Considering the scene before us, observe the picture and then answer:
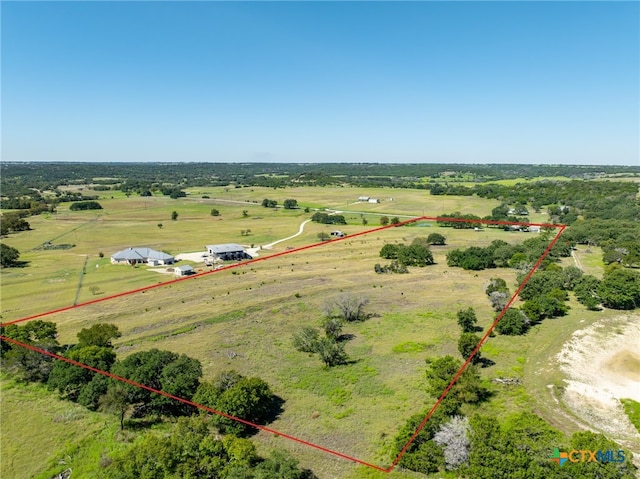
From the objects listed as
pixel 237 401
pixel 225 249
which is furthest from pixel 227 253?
pixel 237 401

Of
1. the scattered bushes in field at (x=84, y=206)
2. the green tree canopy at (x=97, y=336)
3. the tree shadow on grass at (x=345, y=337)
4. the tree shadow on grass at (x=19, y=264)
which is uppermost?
the scattered bushes in field at (x=84, y=206)

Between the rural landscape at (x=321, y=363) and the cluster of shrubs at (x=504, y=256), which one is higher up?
the cluster of shrubs at (x=504, y=256)

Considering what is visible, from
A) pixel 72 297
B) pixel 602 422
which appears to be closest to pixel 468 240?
pixel 602 422

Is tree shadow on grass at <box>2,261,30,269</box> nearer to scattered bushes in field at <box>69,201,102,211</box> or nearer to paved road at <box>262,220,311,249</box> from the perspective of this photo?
paved road at <box>262,220,311,249</box>

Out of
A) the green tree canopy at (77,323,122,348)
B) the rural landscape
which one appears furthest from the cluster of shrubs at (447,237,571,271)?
the green tree canopy at (77,323,122,348)

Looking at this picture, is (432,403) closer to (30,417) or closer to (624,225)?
(30,417)

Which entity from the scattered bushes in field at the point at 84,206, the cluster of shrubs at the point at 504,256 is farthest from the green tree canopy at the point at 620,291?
the scattered bushes in field at the point at 84,206

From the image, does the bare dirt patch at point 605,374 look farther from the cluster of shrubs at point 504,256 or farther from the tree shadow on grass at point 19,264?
the tree shadow on grass at point 19,264
